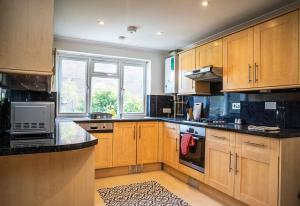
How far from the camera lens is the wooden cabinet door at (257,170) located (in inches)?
79.4

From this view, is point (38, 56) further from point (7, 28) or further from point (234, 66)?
point (234, 66)

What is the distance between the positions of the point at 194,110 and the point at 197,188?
135cm

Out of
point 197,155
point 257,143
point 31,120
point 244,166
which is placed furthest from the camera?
point 197,155

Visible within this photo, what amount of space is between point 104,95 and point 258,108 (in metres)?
2.65

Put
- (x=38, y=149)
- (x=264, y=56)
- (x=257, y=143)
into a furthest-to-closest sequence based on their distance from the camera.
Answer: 1. (x=264, y=56)
2. (x=257, y=143)
3. (x=38, y=149)

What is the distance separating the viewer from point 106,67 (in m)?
4.33

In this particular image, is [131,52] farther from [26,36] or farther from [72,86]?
[26,36]

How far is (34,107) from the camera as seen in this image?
168 cm

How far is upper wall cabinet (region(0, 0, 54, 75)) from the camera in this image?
150 centimetres

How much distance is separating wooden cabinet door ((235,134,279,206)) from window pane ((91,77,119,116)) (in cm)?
250

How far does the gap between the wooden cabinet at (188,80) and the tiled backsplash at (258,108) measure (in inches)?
8.9

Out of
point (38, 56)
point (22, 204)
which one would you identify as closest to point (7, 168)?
point (22, 204)

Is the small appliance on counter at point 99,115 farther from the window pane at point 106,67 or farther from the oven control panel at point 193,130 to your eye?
the oven control panel at point 193,130

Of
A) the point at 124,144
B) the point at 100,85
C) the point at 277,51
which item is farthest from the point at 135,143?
Result: the point at 277,51
